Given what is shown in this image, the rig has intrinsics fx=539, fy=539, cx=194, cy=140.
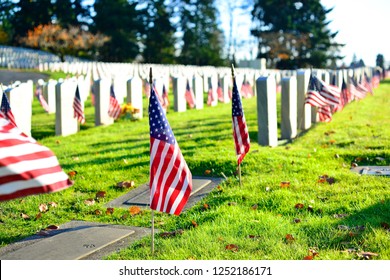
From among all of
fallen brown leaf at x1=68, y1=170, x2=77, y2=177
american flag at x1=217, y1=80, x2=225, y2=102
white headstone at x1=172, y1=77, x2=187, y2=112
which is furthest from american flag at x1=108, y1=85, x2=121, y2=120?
american flag at x1=217, y1=80, x2=225, y2=102

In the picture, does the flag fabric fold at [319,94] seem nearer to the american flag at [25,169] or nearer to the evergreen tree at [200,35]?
the american flag at [25,169]

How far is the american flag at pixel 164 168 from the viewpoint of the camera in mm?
4398

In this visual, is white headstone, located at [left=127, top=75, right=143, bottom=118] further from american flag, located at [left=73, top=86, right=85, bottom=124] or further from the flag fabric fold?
the flag fabric fold

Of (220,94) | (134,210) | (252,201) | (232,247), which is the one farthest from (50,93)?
(232,247)

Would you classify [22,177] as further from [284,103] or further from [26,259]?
[284,103]

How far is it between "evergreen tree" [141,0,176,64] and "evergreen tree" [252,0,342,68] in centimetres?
1301

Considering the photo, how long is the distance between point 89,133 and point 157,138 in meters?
8.04

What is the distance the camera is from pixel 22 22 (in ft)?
166

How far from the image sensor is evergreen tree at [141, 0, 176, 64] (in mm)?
53562

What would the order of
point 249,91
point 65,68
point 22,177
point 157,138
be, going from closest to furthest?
point 22,177
point 157,138
point 249,91
point 65,68

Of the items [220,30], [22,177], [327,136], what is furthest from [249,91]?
[220,30]

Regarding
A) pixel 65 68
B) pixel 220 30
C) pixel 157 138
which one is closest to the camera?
pixel 157 138

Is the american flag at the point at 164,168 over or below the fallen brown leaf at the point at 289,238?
over

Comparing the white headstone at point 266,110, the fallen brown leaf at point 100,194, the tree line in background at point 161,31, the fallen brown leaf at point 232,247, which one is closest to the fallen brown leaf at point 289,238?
the fallen brown leaf at point 232,247
